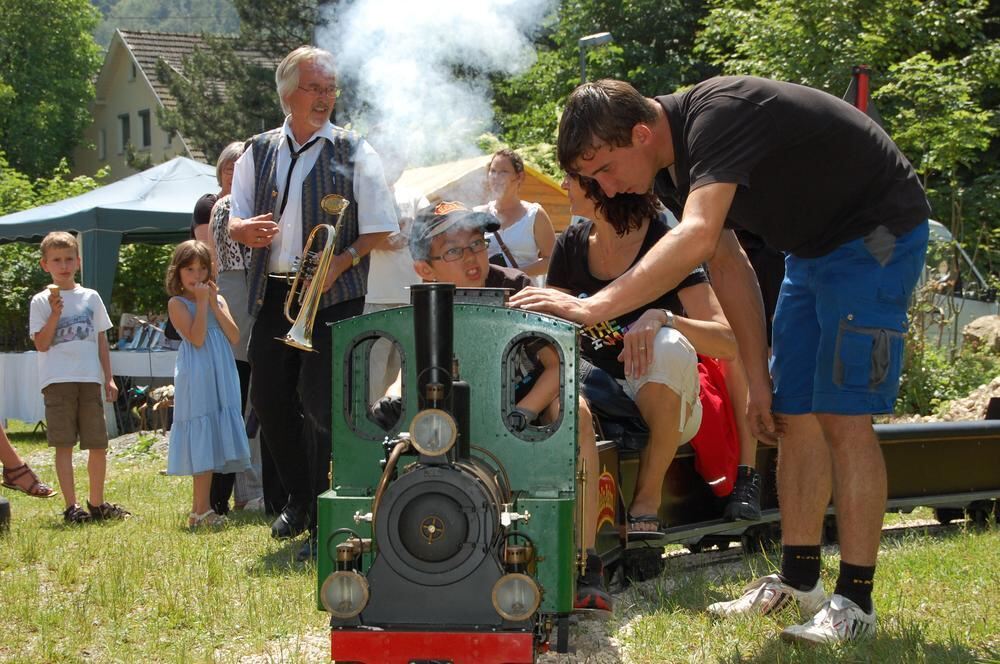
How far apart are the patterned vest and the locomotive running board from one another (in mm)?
2693

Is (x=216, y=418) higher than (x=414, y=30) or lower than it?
lower

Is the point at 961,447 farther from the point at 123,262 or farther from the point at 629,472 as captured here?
the point at 123,262

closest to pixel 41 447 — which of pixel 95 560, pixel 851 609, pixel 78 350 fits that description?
pixel 78 350

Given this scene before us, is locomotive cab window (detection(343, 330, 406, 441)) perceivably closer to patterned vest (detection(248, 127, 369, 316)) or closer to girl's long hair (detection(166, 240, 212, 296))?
patterned vest (detection(248, 127, 369, 316))

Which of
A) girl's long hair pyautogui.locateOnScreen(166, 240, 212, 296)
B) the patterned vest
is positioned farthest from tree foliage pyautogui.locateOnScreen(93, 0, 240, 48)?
the patterned vest

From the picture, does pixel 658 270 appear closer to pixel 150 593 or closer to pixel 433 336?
pixel 433 336

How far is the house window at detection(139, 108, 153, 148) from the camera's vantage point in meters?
53.3

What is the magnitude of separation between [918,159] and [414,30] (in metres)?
12.7

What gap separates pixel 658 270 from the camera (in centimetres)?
340

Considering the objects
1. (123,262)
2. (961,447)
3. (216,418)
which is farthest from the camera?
(123,262)

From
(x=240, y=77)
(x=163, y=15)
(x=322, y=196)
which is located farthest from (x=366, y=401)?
(x=163, y=15)

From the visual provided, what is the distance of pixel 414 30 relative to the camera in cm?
641

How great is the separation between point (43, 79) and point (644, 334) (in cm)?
5947

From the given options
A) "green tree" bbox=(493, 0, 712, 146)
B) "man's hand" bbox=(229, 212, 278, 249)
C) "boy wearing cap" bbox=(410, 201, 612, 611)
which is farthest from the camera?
"green tree" bbox=(493, 0, 712, 146)
